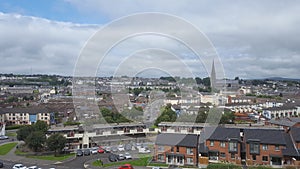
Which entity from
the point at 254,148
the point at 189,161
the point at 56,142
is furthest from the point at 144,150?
the point at 254,148

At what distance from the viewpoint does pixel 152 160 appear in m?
10.8

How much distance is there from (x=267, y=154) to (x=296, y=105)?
18.9 meters

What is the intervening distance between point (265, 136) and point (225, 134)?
4.67 ft

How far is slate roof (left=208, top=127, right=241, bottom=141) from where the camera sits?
1063 cm

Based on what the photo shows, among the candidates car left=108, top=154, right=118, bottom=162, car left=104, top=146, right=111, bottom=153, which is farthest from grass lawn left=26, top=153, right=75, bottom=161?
car left=108, top=154, right=118, bottom=162

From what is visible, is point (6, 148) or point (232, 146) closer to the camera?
point (232, 146)

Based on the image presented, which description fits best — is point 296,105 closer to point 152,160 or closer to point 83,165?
point 152,160

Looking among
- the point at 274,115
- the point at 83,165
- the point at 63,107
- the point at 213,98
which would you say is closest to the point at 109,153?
the point at 83,165

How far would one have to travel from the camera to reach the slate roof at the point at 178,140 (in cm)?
1076

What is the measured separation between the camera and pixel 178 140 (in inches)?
436

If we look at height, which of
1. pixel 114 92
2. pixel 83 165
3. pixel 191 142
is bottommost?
pixel 83 165

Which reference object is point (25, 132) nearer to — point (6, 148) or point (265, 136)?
point (6, 148)

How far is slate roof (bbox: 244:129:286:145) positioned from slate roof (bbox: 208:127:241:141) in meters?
0.33

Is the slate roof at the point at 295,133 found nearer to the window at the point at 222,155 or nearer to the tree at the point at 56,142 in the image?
the window at the point at 222,155
